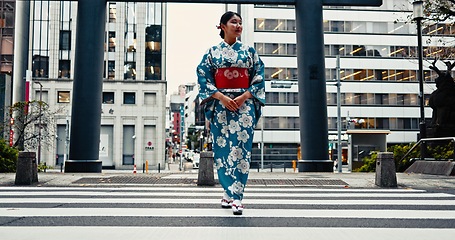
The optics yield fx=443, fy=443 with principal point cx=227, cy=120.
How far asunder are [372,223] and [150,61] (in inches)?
1709

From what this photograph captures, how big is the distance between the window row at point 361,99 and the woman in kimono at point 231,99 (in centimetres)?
4599

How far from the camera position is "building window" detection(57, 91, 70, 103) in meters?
44.7

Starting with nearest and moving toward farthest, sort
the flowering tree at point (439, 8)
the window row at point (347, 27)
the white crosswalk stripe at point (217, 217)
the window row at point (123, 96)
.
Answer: the white crosswalk stripe at point (217, 217), the flowering tree at point (439, 8), the window row at point (123, 96), the window row at point (347, 27)

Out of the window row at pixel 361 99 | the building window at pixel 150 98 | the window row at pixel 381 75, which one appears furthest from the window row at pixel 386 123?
the building window at pixel 150 98

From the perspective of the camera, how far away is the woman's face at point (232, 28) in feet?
15.8

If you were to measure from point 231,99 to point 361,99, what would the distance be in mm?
50003

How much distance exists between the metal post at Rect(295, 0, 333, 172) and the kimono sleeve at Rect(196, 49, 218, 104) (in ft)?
22.6

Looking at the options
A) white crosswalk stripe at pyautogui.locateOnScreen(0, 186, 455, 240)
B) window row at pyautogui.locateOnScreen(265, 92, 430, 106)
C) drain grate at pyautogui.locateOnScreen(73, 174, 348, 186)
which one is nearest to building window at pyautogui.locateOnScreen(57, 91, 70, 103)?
window row at pyautogui.locateOnScreen(265, 92, 430, 106)

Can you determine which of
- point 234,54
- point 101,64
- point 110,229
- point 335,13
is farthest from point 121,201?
point 335,13

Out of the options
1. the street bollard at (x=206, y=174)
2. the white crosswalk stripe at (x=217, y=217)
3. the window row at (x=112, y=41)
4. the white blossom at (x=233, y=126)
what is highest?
the window row at (x=112, y=41)

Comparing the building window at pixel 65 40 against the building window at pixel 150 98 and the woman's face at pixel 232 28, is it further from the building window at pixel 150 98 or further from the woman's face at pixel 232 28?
the woman's face at pixel 232 28

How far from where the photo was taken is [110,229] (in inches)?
135

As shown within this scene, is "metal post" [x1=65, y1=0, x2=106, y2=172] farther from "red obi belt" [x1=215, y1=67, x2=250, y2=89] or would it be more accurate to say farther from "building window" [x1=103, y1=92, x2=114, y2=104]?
"building window" [x1=103, y1=92, x2=114, y2=104]

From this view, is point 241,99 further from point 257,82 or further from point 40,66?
point 40,66
